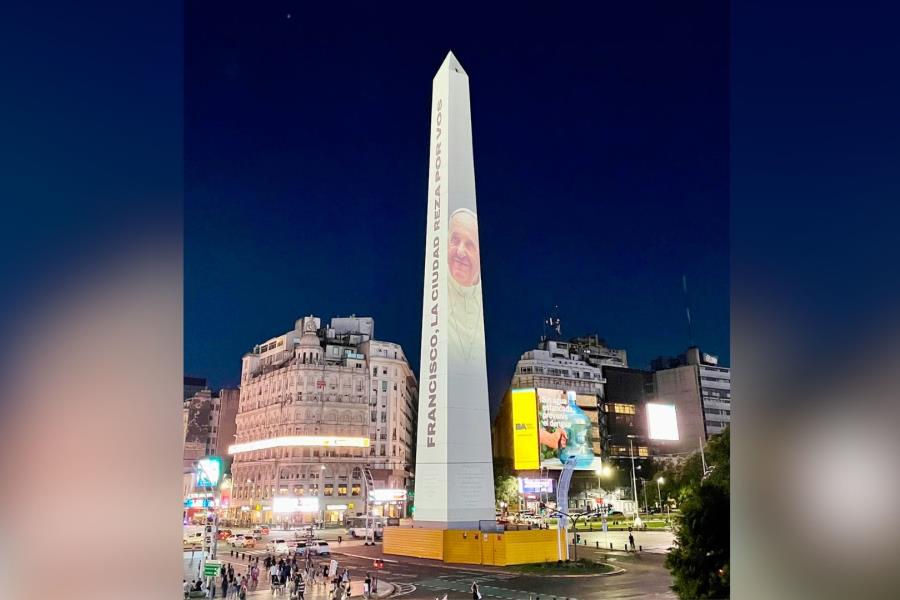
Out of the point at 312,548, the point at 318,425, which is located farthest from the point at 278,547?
the point at 318,425

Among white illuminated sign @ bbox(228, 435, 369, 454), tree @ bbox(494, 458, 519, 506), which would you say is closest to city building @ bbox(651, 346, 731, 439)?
tree @ bbox(494, 458, 519, 506)

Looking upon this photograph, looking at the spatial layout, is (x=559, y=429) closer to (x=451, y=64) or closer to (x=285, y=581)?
(x=451, y=64)

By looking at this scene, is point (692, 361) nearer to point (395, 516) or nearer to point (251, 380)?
point (395, 516)

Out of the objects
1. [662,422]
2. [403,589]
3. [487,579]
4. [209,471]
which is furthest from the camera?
[662,422]
